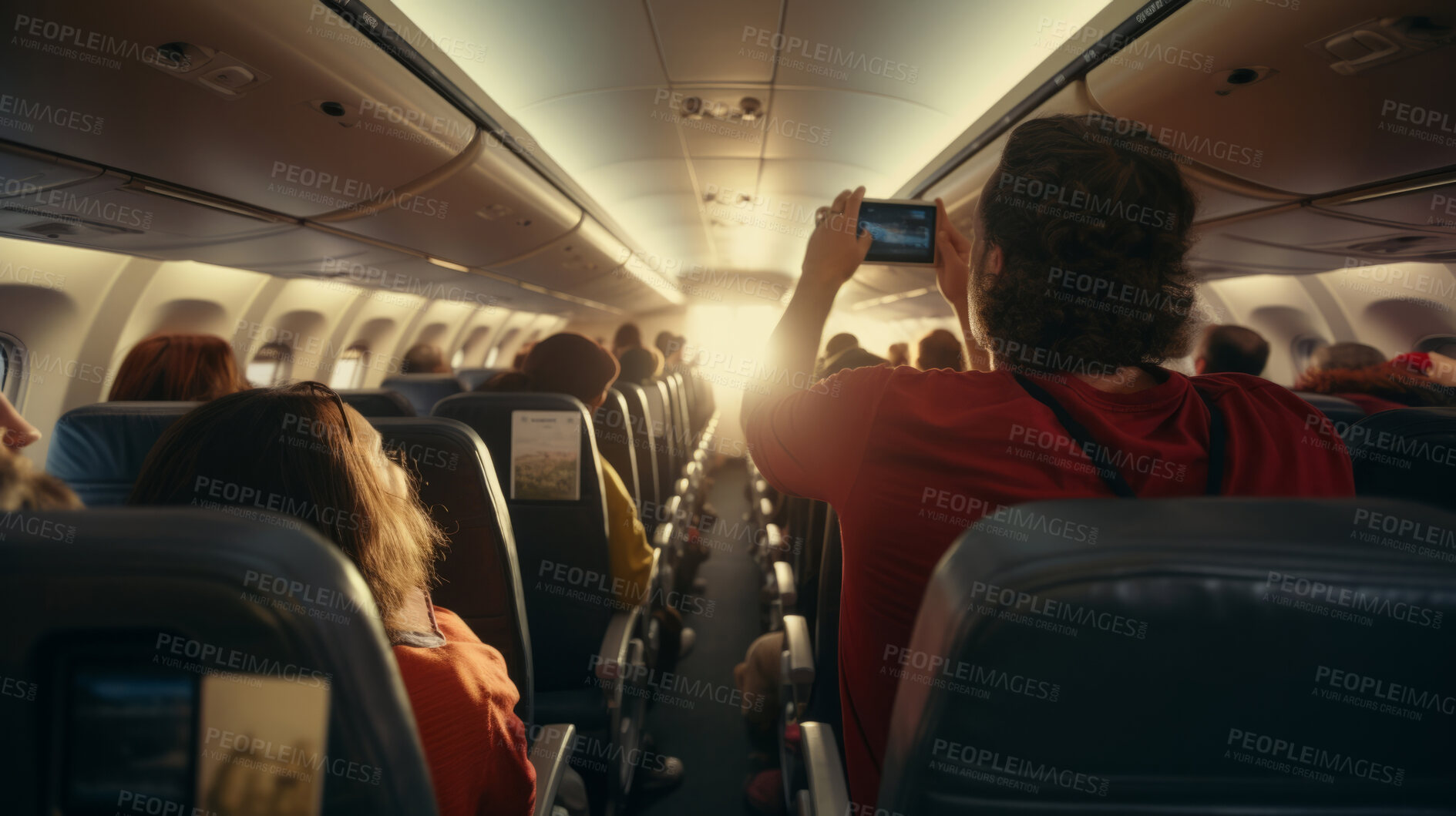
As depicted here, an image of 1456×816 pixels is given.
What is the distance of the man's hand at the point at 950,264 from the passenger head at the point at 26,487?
5.14 feet

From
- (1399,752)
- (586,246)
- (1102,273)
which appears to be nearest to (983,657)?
(1399,752)

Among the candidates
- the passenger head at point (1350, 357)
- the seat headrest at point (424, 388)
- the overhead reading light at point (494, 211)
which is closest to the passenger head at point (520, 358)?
the seat headrest at point (424, 388)

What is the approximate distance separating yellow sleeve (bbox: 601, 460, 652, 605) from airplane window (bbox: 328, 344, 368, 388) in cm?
644

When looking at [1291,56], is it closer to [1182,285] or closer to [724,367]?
[1182,285]

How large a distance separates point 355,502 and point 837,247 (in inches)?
41.4

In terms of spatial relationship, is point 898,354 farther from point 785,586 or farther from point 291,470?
point 291,470

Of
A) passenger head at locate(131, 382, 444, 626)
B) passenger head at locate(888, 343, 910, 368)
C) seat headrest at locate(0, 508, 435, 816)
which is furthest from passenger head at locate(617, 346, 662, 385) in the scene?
seat headrest at locate(0, 508, 435, 816)

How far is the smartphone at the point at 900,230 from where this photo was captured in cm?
158

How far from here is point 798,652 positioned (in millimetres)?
2162

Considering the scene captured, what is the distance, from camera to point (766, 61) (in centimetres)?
323

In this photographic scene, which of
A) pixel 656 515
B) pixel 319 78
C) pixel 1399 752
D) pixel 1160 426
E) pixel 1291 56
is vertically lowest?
pixel 656 515

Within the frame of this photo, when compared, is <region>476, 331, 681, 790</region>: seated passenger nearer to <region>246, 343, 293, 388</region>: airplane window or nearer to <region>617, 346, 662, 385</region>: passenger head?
<region>617, 346, 662, 385</region>: passenger head

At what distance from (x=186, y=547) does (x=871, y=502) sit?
86cm

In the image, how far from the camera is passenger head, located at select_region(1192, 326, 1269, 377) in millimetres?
3498
